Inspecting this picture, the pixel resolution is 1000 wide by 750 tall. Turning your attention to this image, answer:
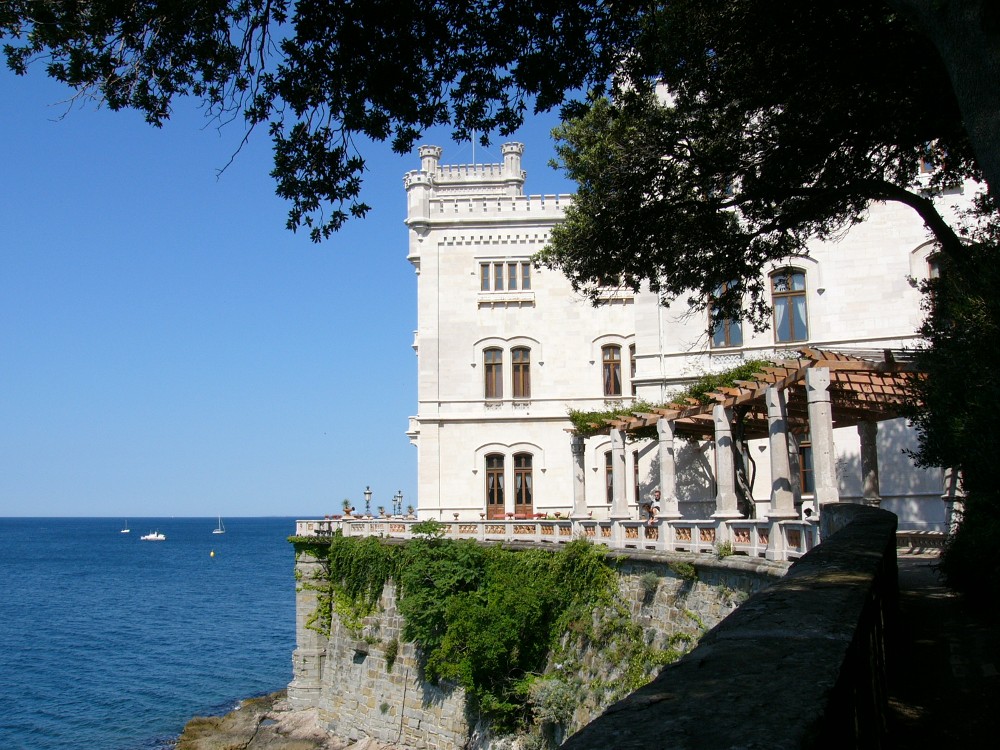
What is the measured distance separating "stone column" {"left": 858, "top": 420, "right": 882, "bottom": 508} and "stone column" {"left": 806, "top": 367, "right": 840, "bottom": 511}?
4.54m

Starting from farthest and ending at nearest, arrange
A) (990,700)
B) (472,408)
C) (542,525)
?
(472,408) → (542,525) → (990,700)

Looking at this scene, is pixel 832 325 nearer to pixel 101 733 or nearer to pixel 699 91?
pixel 699 91

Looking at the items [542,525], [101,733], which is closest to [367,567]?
[542,525]

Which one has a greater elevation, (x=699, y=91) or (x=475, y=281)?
(x=475, y=281)

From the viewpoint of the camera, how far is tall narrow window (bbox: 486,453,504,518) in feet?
114

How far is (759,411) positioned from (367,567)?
42.7 ft

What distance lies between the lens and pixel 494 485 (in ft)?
115

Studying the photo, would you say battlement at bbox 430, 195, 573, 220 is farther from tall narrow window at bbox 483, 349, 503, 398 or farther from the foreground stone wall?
the foreground stone wall

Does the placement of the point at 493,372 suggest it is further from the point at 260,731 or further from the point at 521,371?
the point at 260,731

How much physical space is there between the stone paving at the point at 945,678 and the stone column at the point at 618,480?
35.4 feet

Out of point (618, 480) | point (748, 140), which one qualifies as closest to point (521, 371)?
point (618, 480)

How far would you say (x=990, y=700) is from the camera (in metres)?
5.69

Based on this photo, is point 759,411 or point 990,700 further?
point 759,411

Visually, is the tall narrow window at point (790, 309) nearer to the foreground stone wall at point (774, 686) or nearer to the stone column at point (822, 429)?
the stone column at point (822, 429)
